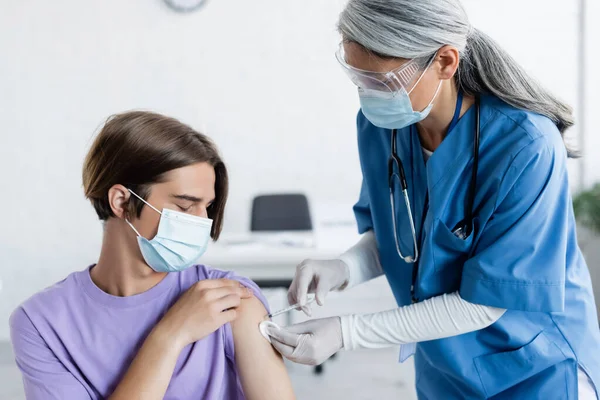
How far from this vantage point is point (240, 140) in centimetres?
367

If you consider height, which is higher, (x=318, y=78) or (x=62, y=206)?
(x=318, y=78)

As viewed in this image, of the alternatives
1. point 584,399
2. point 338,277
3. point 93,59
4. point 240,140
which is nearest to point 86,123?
point 93,59

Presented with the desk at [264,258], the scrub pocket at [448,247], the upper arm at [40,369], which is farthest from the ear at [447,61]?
the desk at [264,258]

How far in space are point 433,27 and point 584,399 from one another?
743 millimetres

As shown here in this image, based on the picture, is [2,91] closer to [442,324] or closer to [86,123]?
[86,123]

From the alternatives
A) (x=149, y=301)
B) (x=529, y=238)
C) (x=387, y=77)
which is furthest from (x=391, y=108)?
(x=149, y=301)

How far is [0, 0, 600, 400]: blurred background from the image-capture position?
140 inches

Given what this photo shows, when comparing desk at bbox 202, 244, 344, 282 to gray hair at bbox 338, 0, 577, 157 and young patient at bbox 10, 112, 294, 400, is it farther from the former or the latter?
gray hair at bbox 338, 0, 577, 157

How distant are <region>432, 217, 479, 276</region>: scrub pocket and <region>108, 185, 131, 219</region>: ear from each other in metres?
0.63

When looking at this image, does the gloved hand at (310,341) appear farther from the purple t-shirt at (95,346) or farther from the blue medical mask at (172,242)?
the blue medical mask at (172,242)

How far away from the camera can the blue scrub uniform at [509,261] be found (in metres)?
1.08

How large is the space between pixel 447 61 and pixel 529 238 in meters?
0.36

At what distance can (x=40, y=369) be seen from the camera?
1123 millimetres

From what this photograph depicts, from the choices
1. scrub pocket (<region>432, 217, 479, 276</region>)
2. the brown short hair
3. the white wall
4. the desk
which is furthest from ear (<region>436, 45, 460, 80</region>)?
the white wall
